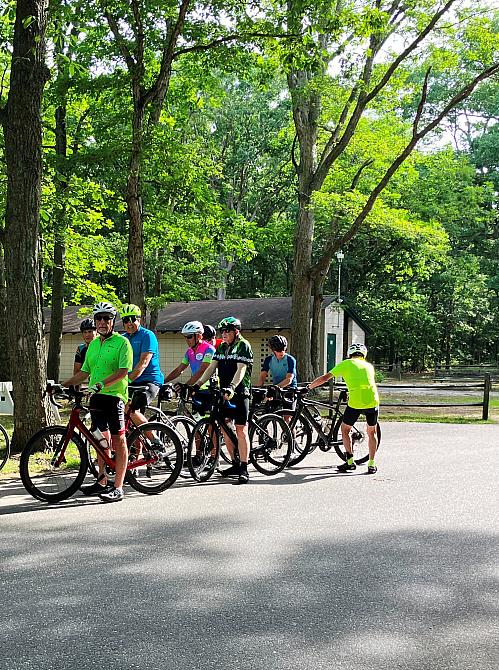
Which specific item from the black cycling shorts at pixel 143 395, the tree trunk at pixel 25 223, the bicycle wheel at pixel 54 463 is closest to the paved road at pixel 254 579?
the bicycle wheel at pixel 54 463

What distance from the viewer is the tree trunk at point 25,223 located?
1046cm

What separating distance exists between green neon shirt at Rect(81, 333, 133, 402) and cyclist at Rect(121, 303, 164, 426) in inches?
39.9

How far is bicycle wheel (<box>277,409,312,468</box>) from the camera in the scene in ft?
35.3

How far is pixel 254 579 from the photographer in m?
5.23

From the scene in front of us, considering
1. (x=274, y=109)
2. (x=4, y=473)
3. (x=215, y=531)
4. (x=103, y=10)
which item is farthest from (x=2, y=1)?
(x=274, y=109)

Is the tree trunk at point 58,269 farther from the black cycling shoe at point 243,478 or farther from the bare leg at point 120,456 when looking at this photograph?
the bare leg at point 120,456

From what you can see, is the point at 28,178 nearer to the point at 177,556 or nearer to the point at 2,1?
the point at 177,556

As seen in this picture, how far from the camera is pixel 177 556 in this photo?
228 inches

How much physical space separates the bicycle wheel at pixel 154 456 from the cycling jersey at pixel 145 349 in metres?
1.09

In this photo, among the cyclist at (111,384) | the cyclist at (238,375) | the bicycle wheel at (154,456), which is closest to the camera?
the cyclist at (111,384)

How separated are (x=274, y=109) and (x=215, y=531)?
41.5 meters

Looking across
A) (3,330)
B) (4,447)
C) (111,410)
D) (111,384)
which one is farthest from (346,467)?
(3,330)

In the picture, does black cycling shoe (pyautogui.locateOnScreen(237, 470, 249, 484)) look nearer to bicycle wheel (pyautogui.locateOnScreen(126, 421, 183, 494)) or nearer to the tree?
bicycle wheel (pyautogui.locateOnScreen(126, 421, 183, 494))

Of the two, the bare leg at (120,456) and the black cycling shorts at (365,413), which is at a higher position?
the black cycling shorts at (365,413)
